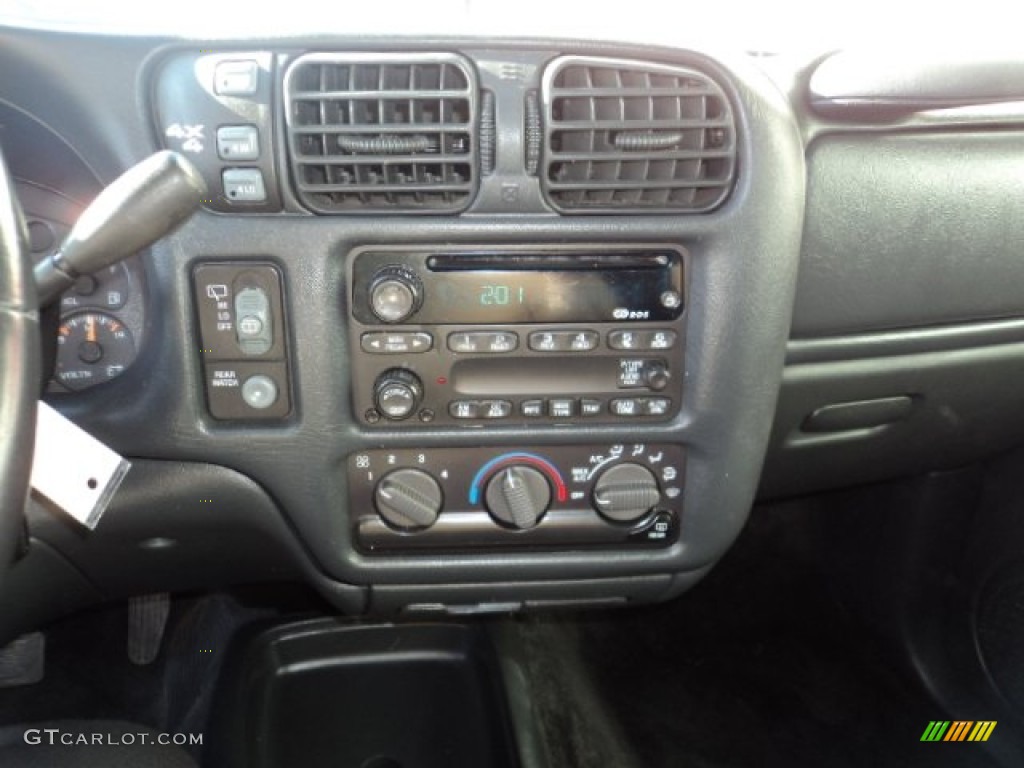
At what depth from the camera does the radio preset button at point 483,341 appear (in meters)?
1.10

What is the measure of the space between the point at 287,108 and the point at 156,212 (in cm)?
21

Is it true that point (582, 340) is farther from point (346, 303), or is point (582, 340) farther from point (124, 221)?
point (124, 221)

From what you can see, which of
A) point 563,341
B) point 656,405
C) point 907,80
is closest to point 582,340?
point 563,341

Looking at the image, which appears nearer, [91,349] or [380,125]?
[380,125]

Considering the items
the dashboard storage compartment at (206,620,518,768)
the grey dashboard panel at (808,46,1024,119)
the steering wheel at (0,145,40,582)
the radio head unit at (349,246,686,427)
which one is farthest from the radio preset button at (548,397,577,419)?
the dashboard storage compartment at (206,620,518,768)

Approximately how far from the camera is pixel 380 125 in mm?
989

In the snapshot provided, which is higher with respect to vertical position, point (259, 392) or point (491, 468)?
point (259, 392)

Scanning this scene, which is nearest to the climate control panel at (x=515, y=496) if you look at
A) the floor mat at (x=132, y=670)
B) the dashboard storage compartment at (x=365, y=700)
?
the dashboard storage compartment at (x=365, y=700)

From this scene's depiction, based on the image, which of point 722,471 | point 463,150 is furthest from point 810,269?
point 463,150

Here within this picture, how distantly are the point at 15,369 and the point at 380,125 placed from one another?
1.42 feet

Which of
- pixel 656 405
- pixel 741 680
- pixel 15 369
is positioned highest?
pixel 15 369

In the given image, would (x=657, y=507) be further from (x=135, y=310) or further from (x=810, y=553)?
(x=810, y=553)

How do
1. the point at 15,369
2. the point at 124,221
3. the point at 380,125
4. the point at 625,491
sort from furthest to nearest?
the point at 625,491 → the point at 380,125 → the point at 124,221 → the point at 15,369

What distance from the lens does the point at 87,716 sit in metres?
1.67
